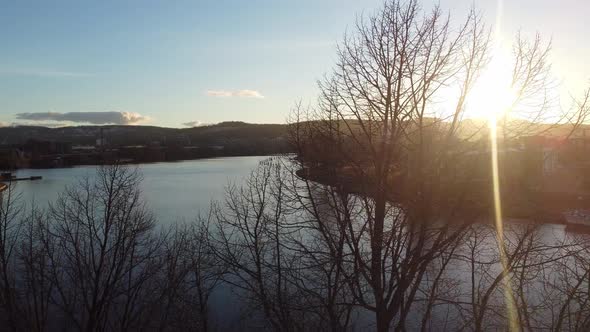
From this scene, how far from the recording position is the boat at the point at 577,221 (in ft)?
64.1

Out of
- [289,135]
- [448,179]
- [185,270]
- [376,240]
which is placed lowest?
[185,270]

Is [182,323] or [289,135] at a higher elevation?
[289,135]

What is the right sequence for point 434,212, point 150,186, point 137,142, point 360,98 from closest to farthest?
point 360,98, point 434,212, point 150,186, point 137,142

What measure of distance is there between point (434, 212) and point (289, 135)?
1.67 m

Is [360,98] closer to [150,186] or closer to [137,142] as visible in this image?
[150,186]

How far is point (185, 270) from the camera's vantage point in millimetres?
8008

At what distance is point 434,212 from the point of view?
207 inches

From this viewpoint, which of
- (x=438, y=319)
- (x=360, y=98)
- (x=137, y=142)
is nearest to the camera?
(x=360, y=98)

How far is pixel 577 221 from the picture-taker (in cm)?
2009

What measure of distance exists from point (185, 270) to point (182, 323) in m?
0.78

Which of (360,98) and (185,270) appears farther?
(185,270)

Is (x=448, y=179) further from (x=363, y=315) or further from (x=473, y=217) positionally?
(x=363, y=315)

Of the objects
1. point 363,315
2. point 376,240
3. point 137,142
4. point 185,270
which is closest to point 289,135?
point 376,240

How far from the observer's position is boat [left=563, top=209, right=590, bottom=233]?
64.1 ft
